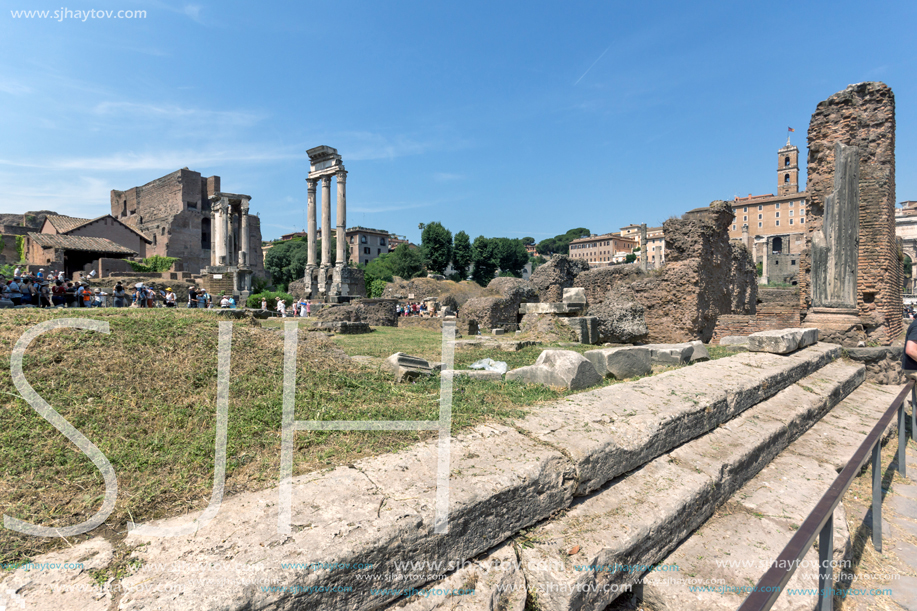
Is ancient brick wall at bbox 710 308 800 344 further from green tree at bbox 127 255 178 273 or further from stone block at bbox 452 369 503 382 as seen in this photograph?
green tree at bbox 127 255 178 273

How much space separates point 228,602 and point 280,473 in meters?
0.81

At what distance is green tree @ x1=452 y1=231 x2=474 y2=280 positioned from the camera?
2493 inches

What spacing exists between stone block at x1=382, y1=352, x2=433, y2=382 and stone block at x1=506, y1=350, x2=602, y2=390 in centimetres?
89

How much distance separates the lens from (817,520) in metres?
1.83

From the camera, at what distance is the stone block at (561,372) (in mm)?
4371

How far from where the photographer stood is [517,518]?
219 centimetres

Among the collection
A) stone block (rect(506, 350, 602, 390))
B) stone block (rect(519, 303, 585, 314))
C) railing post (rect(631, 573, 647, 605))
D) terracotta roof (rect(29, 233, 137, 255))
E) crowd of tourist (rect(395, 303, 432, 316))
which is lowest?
railing post (rect(631, 573, 647, 605))

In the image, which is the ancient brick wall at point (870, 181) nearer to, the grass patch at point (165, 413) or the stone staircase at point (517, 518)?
the stone staircase at point (517, 518)

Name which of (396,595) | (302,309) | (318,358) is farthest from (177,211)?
(396,595)

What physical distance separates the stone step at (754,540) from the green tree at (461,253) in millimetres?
59793

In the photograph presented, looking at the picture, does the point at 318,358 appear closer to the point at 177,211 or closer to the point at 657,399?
the point at 657,399

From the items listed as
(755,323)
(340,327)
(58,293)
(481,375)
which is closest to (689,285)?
(755,323)

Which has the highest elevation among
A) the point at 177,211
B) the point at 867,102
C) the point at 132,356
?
the point at 177,211

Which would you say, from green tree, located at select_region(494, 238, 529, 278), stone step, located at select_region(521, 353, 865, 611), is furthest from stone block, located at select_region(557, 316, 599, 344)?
green tree, located at select_region(494, 238, 529, 278)
